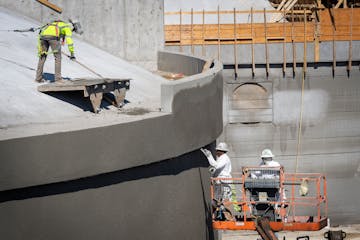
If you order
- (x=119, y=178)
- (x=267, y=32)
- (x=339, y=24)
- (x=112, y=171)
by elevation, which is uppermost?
(x=339, y=24)

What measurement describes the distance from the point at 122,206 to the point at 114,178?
1.52 feet

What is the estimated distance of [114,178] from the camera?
32.3 feet

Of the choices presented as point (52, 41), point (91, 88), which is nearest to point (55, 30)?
point (52, 41)

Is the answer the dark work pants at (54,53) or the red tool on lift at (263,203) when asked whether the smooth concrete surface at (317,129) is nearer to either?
the red tool on lift at (263,203)

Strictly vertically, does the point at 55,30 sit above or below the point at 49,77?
above

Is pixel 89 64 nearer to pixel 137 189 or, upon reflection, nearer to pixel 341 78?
pixel 137 189

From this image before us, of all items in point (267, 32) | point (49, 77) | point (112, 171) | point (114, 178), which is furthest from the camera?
point (267, 32)

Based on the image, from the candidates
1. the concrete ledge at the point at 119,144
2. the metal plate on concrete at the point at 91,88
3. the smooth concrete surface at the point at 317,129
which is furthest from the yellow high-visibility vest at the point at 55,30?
the smooth concrete surface at the point at 317,129

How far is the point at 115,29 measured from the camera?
20156 mm

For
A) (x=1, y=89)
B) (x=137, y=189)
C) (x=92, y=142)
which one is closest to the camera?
(x=92, y=142)

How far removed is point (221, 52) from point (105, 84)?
495 inches

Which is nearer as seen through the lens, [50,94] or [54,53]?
[50,94]

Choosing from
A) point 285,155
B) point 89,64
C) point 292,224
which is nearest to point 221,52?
point 285,155

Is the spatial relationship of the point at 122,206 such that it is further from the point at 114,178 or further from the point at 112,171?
the point at 112,171
